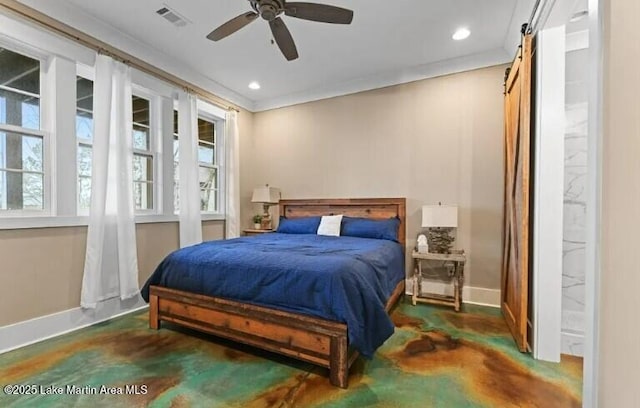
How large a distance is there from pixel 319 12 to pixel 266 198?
280cm

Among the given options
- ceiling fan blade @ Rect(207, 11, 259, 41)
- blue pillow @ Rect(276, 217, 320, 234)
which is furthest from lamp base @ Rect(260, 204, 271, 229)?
ceiling fan blade @ Rect(207, 11, 259, 41)

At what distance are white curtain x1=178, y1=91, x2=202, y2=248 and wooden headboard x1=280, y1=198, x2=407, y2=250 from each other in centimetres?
136

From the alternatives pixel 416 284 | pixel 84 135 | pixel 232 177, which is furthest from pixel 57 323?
pixel 416 284

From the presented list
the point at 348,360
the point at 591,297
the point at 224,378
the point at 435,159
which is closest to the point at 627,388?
the point at 591,297

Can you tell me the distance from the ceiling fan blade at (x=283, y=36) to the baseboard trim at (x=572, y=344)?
3169 mm

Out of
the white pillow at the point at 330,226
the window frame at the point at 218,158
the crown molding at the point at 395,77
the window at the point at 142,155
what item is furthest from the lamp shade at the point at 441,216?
the window at the point at 142,155

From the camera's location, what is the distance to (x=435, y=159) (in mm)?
3705

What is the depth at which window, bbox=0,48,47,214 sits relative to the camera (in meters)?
2.42

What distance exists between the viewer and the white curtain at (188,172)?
146 inches

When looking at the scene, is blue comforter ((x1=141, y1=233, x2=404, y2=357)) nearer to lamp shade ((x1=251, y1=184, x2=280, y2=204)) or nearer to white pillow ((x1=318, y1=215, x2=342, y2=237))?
white pillow ((x1=318, y1=215, x2=342, y2=237))

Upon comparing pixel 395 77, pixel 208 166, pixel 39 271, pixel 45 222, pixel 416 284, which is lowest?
pixel 416 284

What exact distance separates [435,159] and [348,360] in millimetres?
2708

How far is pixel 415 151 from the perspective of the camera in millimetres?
3820

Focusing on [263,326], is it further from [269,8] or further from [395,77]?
[395,77]
